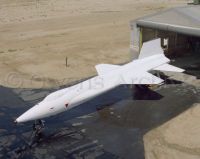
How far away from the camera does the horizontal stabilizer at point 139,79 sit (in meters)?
28.2

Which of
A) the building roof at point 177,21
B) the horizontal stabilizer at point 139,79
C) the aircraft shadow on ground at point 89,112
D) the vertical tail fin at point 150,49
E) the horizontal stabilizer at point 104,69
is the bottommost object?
the aircraft shadow on ground at point 89,112

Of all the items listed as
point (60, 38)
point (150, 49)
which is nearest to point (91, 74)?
point (150, 49)

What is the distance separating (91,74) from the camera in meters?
36.4

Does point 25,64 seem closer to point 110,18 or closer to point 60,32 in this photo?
point 60,32

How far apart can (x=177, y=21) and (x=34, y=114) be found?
1716cm

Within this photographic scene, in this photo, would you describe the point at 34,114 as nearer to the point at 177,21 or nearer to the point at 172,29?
the point at 172,29

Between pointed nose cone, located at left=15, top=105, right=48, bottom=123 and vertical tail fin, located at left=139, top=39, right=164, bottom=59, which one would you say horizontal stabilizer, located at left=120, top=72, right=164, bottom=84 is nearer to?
vertical tail fin, located at left=139, top=39, right=164, bottom=59

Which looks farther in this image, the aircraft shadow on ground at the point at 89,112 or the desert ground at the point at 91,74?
the desert ground at the point at 91,74

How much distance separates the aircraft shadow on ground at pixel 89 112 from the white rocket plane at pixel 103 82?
1614 millimetres

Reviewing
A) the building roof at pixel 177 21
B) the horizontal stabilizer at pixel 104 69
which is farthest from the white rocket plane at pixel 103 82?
the building roof at pixel 177 21

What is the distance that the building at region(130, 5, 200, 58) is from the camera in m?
31.4

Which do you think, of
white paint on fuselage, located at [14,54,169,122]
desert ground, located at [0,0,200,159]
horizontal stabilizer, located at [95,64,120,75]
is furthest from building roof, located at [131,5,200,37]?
horizontal stabilizer, located at [95,64,120,75]

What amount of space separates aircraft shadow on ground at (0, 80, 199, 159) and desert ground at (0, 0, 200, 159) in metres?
0.08

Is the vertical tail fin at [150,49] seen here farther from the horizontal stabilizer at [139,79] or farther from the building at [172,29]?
the horizontal stabilizer at [139,79]
